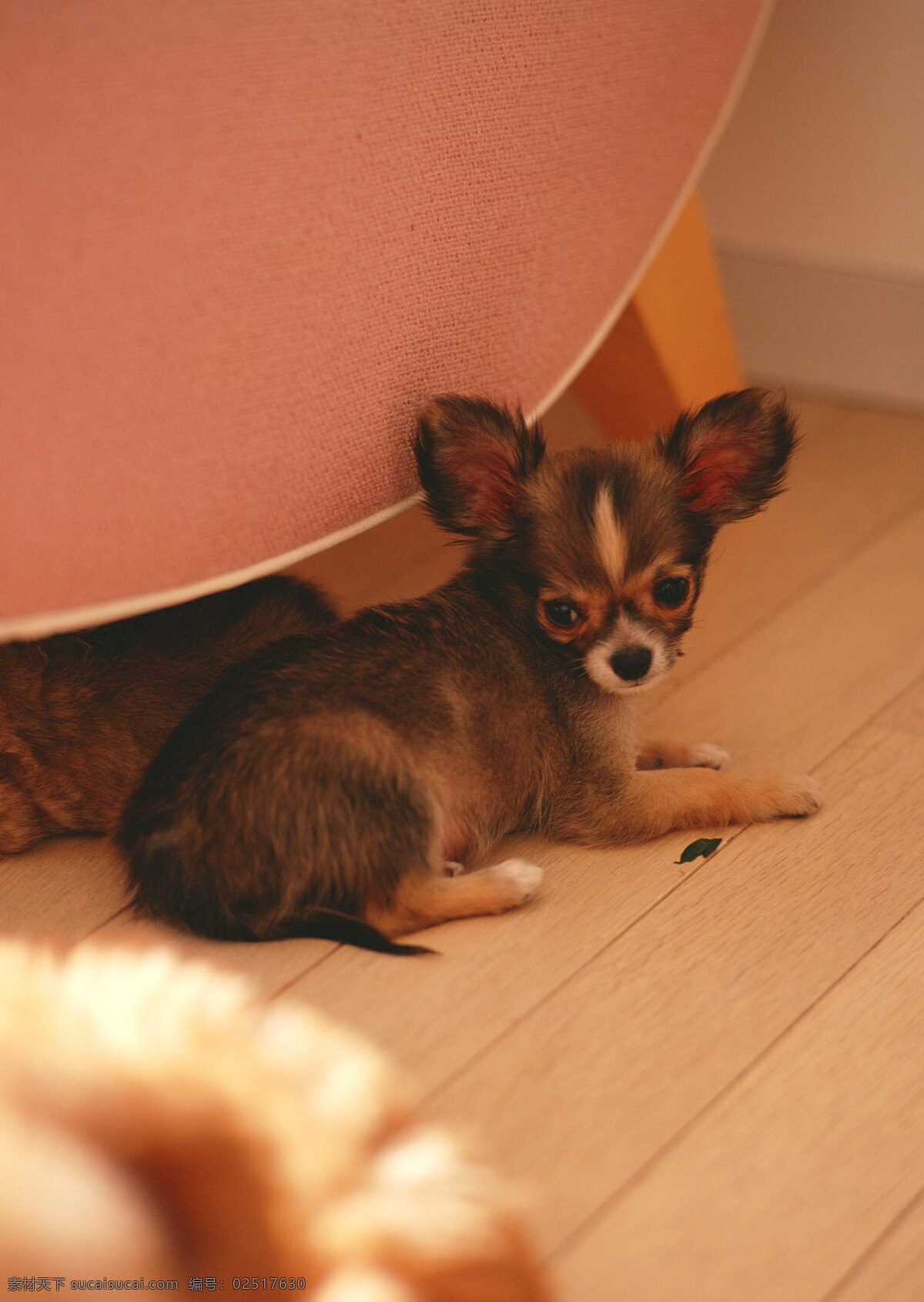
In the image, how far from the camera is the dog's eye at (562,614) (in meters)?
1.45

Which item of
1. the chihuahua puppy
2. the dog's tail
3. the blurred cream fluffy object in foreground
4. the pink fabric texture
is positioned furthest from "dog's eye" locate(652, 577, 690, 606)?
the blurred cream fluffy object in foreground

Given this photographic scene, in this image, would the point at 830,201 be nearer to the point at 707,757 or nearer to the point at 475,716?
the point at 707,757

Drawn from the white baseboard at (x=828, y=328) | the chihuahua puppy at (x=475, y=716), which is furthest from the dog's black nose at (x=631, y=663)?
the white baseboard at (x=828, y=328)

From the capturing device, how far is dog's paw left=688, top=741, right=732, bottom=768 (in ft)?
5.43

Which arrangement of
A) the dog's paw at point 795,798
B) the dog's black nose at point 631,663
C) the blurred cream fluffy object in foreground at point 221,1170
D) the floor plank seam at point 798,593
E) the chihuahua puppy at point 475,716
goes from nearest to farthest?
1. the blurred cream fluffy object in foreground at point 221,1170
2. the chihuahua puppy at point 475,716
3. the dog's black nose at point 631,663
4. the dog's paw at point 795,798
5. the floor plank seam at point 798,593

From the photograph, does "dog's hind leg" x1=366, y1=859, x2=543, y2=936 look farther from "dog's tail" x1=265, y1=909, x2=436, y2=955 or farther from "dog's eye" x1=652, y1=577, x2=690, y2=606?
"dog's eye" x1=652, y1=577, x2=690, y2=606

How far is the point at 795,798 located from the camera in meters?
1.52

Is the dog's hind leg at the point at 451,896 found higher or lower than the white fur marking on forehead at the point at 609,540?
lower

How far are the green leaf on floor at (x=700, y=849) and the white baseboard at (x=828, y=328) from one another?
1436 millimetres

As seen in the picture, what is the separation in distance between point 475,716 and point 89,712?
1.60 feet

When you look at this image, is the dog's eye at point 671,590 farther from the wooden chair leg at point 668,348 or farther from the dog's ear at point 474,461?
the wooden chair leg at point 668,348

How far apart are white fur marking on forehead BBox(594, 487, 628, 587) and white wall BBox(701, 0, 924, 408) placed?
4.57ft

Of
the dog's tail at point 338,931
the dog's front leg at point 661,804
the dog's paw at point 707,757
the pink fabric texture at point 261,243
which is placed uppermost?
the pink fabric texture at point 261,243

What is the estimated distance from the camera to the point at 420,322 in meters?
1.42
